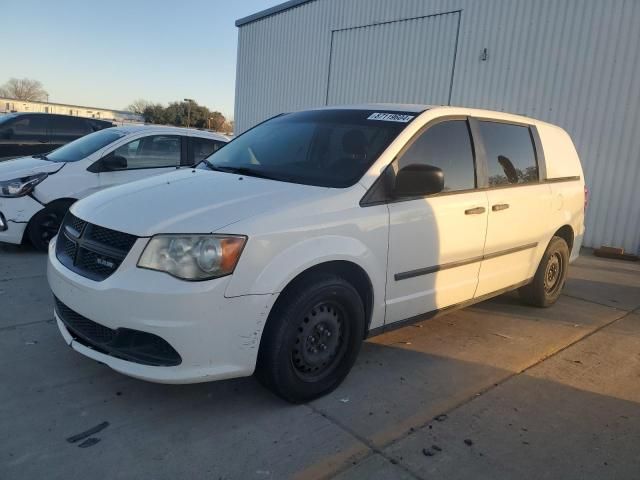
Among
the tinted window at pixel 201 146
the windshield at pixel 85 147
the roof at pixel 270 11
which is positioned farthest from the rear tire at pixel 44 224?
the roof at pixel 270 11

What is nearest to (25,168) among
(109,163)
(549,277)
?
(109,163)

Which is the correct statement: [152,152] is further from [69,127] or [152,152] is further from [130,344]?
[69,127]

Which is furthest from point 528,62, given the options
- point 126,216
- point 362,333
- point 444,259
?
point 126,216

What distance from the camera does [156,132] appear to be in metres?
7.11

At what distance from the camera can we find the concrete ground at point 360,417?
2.58m

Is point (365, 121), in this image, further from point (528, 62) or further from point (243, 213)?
point (528, 62)

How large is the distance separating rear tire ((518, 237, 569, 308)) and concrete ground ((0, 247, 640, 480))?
87 cm

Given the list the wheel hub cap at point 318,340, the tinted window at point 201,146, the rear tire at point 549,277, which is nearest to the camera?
the wheel hub cap at point 318,340

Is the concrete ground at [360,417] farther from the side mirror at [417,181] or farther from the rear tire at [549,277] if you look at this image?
the side mirror at [417,181]

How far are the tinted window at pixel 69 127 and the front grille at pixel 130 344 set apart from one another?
929cm

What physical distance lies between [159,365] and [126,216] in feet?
2.78

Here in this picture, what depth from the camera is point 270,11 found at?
15.2 metres

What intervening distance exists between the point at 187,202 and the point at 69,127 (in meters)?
9.56

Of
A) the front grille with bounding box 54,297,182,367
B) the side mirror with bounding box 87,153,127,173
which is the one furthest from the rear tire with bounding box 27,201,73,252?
the front grille with bounding box 54,297,182,367
